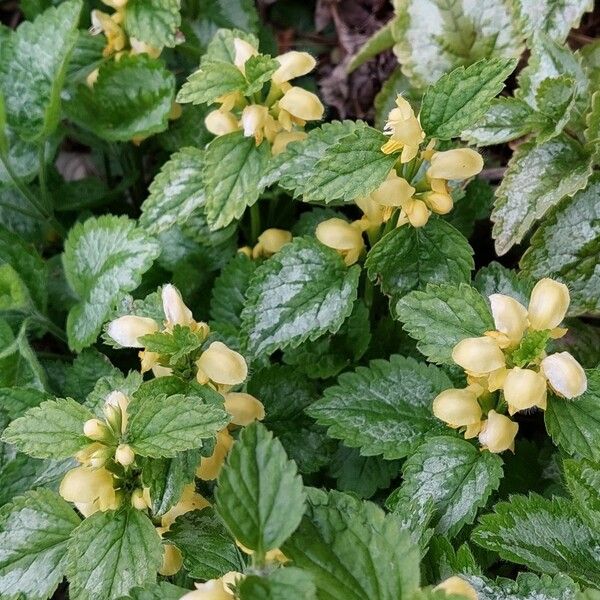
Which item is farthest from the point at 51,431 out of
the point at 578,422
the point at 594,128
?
the point at 594,128

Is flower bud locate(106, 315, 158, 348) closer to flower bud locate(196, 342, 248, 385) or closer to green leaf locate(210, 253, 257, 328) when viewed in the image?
flower bud locate(196, 342, 248, 385)

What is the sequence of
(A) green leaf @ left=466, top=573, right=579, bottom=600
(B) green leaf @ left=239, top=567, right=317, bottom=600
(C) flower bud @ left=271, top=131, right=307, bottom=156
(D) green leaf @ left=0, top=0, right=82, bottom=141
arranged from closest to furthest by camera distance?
(B) green leaf @ left=239, top=567, right=317, bottom=600 < (A) green leaf @ left=466, top=573, right=579, bottom=600 < (C) flower bud @ left=271, top=131, right=307, bottom=156 < (D) green leaf @ left=0, top=0, right=82, bottom=141

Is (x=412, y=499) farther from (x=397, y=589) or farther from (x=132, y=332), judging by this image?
(x=132, y=332)

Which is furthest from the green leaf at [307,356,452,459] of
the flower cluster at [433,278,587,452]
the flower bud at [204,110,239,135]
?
the flower bud at [204,110,239,135]

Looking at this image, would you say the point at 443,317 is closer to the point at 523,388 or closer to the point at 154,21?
the point at 523,388

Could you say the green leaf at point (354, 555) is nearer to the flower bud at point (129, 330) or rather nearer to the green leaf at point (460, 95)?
the flower bud at point (129, 330)
